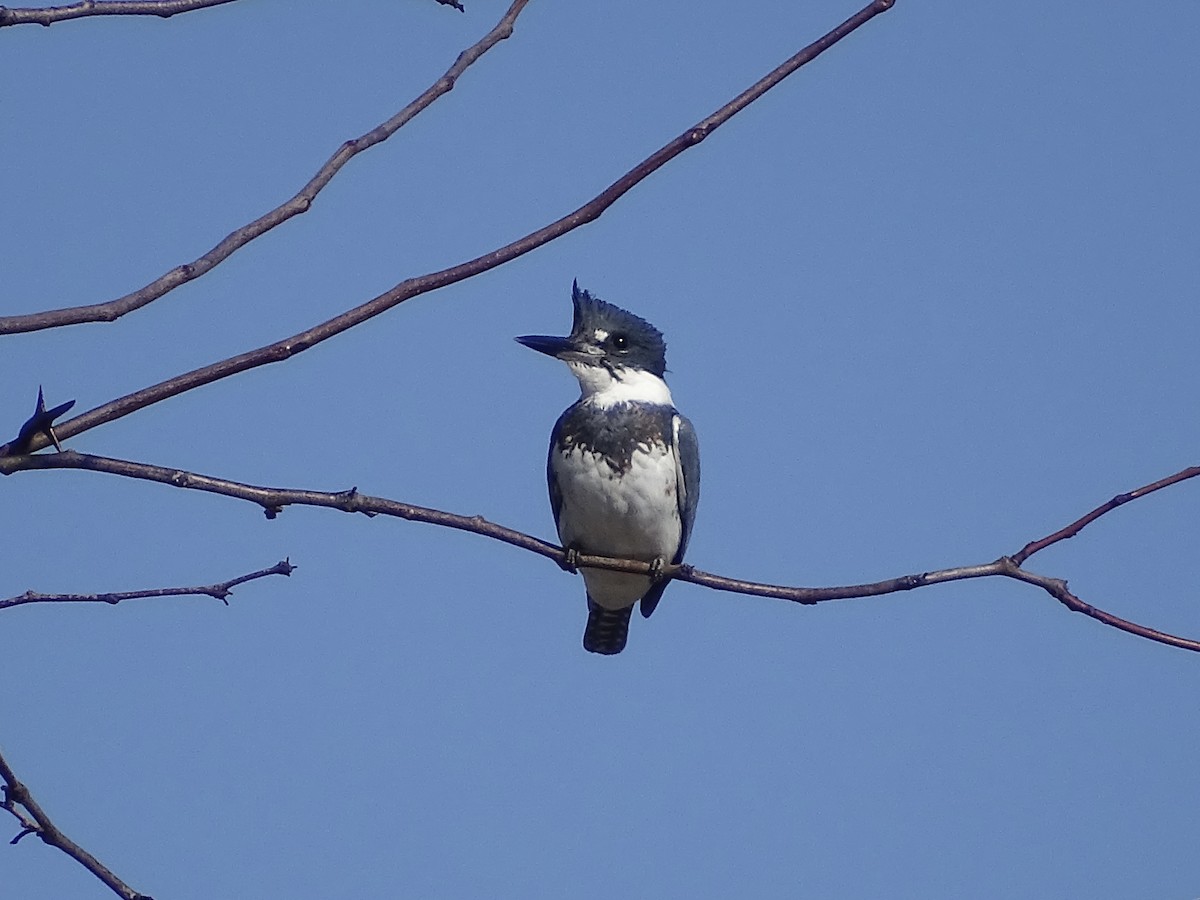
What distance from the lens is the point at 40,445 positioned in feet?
7.01

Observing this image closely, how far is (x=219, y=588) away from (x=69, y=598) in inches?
11.9

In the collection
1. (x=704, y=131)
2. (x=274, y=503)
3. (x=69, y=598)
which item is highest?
(x=704, y=131)

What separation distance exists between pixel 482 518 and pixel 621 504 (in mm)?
2422

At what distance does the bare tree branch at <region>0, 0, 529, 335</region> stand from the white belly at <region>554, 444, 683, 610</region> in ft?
8.85

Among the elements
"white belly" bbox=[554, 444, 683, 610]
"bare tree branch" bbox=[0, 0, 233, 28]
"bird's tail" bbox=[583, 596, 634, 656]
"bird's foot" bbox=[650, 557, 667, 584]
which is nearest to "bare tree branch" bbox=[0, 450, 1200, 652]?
"bare tree branch" bbox=[0, 0, 233, 28]

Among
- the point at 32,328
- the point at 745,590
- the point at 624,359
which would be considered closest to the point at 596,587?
the point at 624,359

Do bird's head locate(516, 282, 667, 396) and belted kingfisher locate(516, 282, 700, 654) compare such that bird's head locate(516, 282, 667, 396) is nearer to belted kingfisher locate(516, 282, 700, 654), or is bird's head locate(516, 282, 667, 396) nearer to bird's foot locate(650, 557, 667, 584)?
belted kingfisher locate(516, 282, 700, 654)

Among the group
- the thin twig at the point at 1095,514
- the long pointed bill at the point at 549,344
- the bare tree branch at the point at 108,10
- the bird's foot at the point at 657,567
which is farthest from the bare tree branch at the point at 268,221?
the long pointed bill at the point at 549,344

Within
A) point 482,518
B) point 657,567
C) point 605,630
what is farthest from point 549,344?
point 482,518

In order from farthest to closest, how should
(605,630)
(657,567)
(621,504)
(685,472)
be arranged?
(605,630) < (685,472) < (621,504) < (657,567)

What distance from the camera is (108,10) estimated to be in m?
2.18

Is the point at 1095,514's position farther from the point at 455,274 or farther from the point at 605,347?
the point at 605,347

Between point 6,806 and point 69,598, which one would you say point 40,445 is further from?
point 6,806

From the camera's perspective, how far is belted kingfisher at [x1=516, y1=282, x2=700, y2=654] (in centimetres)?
503
